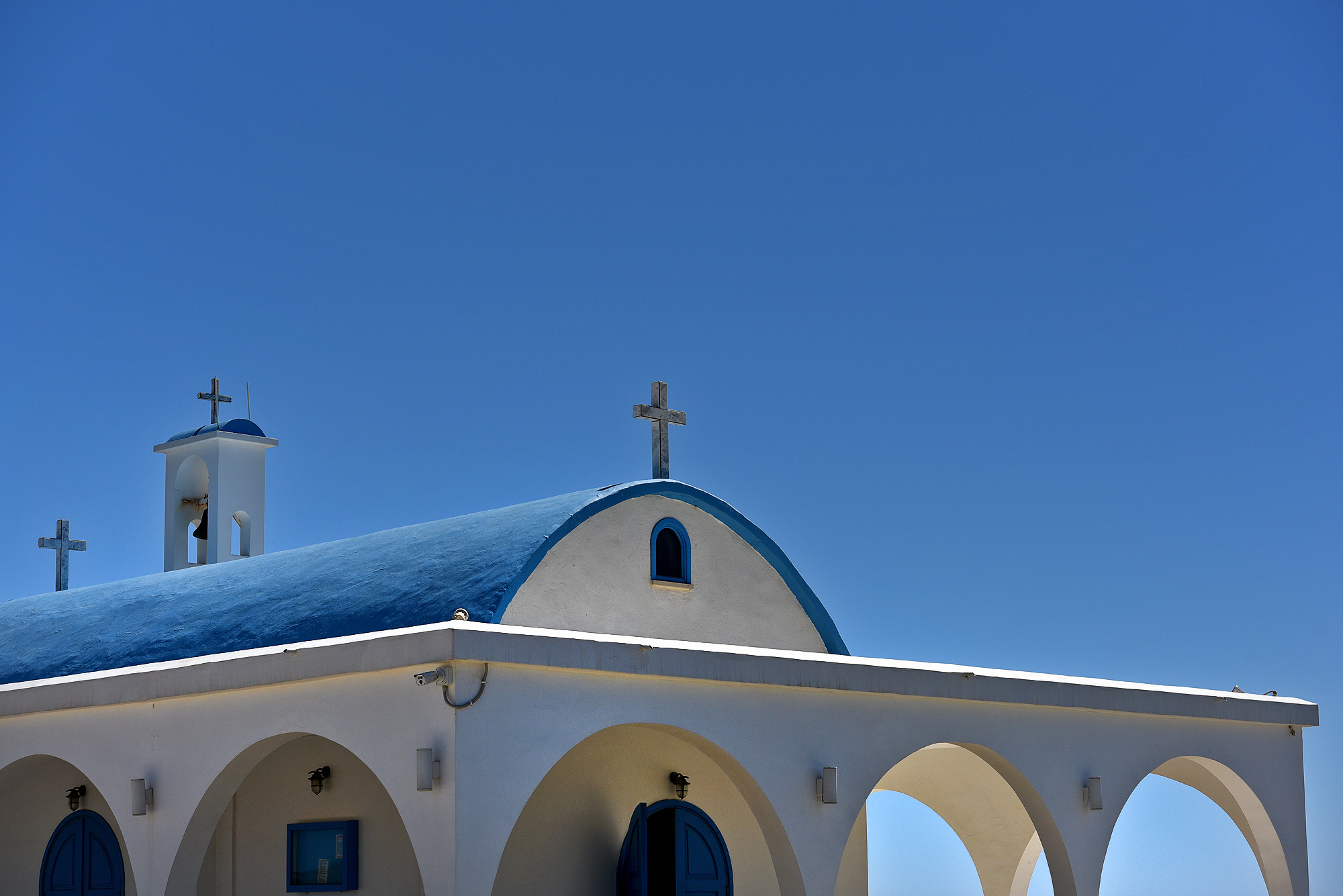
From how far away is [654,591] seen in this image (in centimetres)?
1315

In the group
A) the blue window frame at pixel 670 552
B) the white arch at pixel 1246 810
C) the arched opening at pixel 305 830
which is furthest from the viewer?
the white arch at pixel 1246 810

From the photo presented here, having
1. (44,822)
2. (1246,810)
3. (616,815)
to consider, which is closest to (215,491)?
(44,822)

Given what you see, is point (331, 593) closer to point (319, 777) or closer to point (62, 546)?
point (319, 777)

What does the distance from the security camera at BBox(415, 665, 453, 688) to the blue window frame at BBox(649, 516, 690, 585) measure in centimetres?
411

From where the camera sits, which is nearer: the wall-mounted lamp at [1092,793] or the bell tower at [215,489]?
the wall-mounted lamp at [1092,793]

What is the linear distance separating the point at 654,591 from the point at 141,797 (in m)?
4.55

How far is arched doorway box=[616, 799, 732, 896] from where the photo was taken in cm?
1188

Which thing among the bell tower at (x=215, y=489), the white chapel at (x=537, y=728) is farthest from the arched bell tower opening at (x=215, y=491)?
the white chapel at (x=537, y=728)

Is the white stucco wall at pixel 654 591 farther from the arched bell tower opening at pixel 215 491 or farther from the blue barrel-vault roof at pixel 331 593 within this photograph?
the arched bell tower opening at pixel 215 491

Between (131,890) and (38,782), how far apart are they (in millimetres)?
1923

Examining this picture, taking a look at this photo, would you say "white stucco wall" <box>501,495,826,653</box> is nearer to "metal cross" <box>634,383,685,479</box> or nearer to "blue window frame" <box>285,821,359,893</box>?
"metal cross" <box>634,383,685,479</box>

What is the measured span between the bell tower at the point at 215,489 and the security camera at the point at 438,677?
1019 cm

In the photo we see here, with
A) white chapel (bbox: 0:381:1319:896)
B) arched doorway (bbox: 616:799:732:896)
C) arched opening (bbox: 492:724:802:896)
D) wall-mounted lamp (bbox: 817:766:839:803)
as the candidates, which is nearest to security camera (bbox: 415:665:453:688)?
white chapel (bbox: 0:381:1319:896)

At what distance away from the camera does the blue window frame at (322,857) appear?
11.8 m
